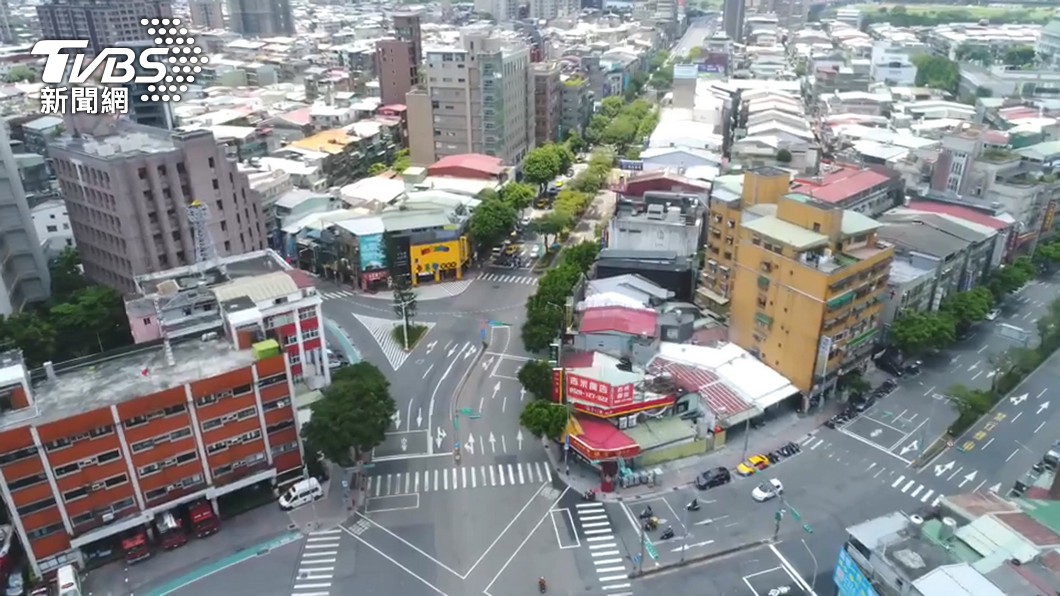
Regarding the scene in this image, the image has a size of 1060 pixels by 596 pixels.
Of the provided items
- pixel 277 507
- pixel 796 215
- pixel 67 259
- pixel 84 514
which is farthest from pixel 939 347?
pixel 67 259

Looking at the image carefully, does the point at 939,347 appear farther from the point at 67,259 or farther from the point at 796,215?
the point at 67,259

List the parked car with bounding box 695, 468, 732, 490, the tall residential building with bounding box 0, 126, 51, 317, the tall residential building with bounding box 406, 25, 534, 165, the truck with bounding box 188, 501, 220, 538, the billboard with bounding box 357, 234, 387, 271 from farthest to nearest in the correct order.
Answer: the tall residential building with bounding box 406, 25, 534, 165
the billboard with bounding box 357, 234, 387, 271
the tall residential building with bounding box 0, 126, 51, 317
the parked car with bounding box 695, 468, 732, 490
the truck with bounding box 188, 501, 220, 538

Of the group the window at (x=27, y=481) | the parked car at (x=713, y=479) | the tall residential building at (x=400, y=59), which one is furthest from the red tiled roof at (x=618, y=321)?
the tall residential building at (x=400, y=59)

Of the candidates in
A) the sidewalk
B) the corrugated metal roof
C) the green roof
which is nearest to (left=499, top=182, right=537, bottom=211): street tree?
the green roof

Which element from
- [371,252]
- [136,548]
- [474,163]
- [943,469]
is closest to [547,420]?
[136,548]

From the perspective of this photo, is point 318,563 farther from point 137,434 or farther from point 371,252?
point 371,252

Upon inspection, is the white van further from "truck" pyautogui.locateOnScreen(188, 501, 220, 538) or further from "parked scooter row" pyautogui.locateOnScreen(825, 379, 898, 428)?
"parked scooter row" pyautogui.locateOnScreen(825, 379, 898, 428)
